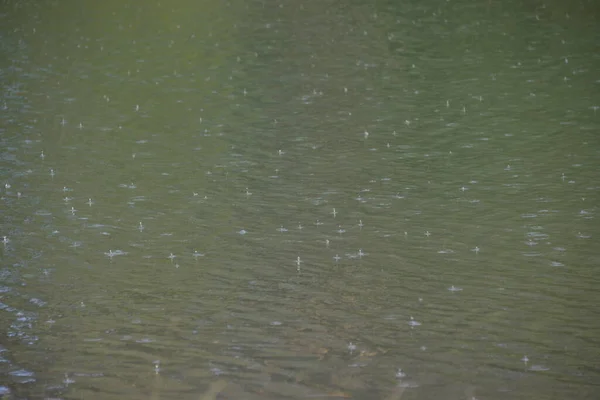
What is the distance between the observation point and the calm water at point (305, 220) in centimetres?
753

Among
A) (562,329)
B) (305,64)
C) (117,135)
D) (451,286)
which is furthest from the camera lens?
Answer: (305,64)

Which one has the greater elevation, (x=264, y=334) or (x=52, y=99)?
(x=52, y=99)

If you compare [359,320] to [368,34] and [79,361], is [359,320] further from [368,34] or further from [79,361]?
[368,34]

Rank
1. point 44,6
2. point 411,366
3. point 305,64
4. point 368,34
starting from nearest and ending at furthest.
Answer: point 411,366 → point 305,64 → point 368,34 → point 44,6

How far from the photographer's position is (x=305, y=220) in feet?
36.3

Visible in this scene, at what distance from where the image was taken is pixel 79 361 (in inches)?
303

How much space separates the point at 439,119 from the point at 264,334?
315 inches

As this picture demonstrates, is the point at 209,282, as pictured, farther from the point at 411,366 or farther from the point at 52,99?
the point at 52,99

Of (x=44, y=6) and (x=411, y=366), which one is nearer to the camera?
(x=411, y=366)

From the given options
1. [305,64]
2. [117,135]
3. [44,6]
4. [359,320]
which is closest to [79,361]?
[359,320]

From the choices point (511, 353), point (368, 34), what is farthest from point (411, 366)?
point (368, 34)

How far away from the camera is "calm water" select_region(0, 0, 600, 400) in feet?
24.7

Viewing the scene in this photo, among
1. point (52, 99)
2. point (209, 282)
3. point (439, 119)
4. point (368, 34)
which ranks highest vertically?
point (368, 34)

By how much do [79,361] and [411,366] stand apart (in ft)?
9.14
